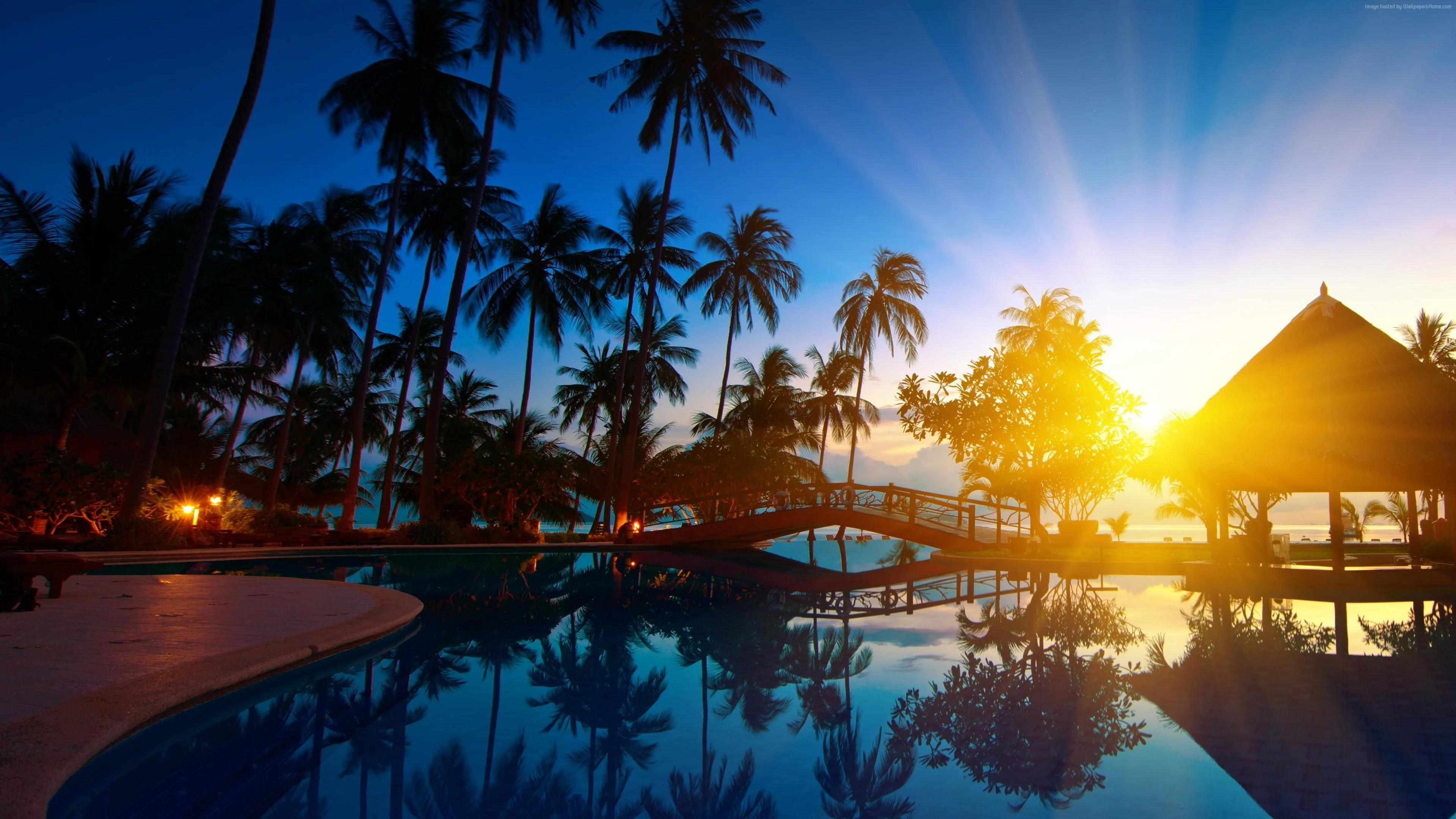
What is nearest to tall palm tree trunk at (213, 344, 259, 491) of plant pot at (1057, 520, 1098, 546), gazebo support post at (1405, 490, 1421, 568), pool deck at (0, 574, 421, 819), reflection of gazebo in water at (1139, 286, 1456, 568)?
pool deck at (0, 574, 421, 819)

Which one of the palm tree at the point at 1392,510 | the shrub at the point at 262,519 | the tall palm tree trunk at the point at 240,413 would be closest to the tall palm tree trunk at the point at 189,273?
the shrub at the point at 262,519

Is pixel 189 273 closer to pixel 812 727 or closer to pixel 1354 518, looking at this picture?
pixel 812 727

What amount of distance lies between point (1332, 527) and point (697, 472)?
16644 millimetres

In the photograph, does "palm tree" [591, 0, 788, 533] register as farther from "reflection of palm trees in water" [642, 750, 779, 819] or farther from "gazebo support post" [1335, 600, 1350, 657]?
"reflection of palm trees in water" [642, 750, 779, 819]

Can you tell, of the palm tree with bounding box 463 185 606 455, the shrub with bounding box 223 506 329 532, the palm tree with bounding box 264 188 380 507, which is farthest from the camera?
the palm tree with bounding box 463 185 606 455

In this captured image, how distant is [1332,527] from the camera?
12898 millimetres

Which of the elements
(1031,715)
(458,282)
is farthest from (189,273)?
(1031,715)

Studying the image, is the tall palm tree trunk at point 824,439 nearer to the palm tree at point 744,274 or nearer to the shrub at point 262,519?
the palm tree at point 744,274

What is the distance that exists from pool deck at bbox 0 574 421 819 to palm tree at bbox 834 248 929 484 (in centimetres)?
2578

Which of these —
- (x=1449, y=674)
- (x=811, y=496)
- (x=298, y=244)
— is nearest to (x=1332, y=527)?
(x=1449, y=674)

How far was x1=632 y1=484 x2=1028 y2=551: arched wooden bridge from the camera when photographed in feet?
64.0

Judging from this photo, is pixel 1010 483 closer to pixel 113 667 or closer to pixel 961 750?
pixel 961 750

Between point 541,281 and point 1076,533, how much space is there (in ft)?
64.7

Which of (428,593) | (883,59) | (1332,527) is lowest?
(428,593)
